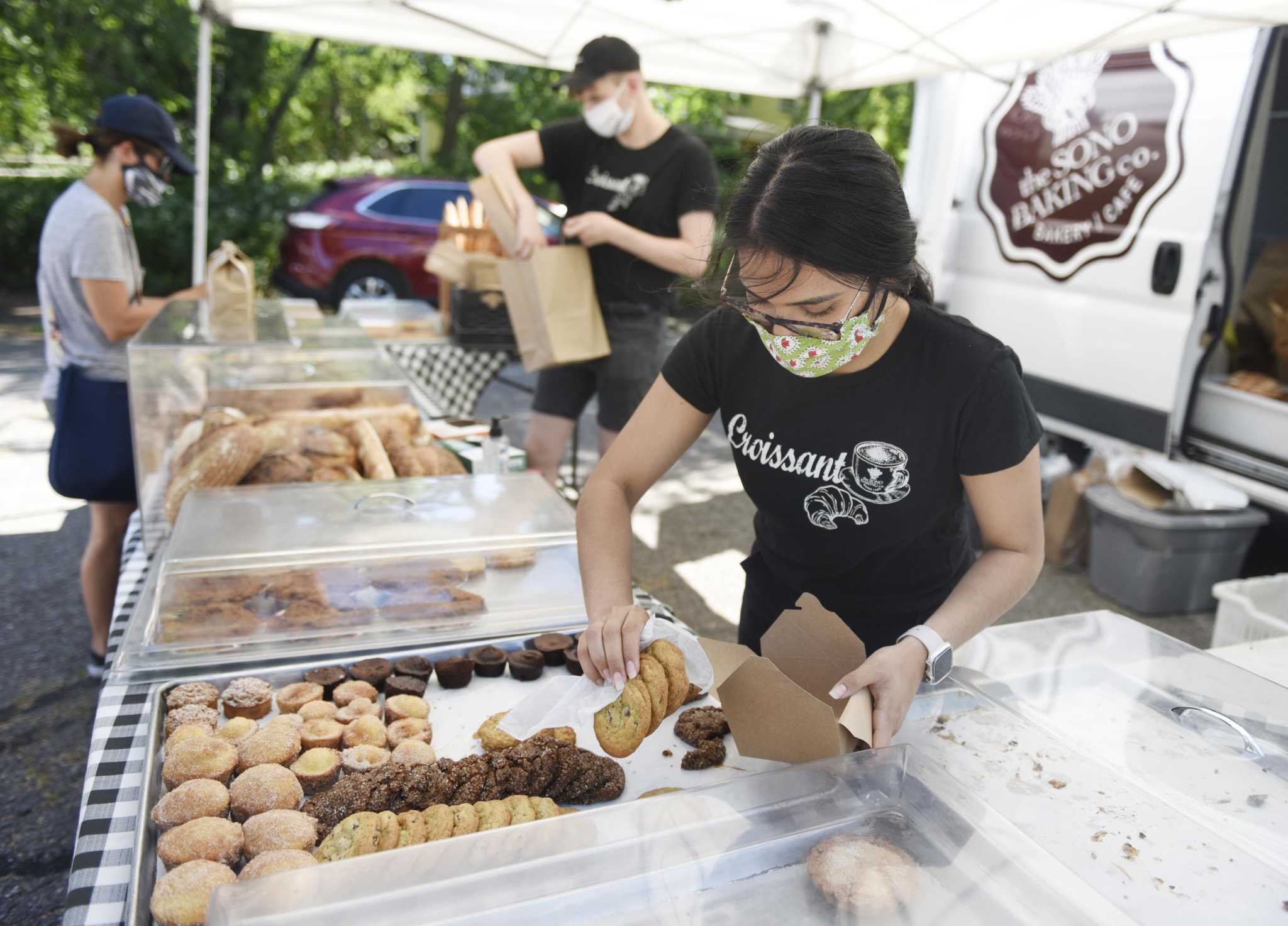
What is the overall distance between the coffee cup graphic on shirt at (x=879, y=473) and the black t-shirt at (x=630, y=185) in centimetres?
192

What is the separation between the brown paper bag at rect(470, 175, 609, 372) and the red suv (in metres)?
6.97

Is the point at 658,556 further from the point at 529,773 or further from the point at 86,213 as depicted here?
the point at 529,773

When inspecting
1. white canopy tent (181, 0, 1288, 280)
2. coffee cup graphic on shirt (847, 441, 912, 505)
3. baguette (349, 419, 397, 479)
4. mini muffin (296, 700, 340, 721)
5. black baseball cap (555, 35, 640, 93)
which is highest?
white canopy tent (181, 0, 1288, 280)

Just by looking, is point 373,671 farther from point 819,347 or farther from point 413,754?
point 819,347

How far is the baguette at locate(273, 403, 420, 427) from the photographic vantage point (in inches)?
115

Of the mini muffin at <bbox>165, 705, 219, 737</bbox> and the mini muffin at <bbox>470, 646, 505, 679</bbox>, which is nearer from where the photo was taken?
the mini muffin at <bbox>165, 705, 219, 737</bbox>

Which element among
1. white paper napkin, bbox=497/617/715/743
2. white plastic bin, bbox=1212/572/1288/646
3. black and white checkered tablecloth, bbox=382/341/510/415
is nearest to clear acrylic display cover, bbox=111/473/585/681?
white paper napkin, bbox=497/617/715/743

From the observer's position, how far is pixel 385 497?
7.59 feet

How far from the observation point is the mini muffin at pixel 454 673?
171cm

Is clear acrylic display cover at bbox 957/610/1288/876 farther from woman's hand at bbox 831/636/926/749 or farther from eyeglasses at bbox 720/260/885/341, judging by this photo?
eyeglasses at bbox 720/260/885/341

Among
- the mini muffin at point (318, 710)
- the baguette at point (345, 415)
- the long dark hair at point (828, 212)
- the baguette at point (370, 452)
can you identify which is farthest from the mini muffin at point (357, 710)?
the baguette at point (345, 415)

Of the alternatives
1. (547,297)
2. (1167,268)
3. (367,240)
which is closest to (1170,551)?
(1167,268)

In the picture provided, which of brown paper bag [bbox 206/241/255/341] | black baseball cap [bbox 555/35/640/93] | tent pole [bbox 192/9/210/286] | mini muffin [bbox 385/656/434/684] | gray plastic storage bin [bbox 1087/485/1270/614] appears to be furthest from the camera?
tent pole [bbox 192/9/210/286]

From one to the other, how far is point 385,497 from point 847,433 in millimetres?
1246
